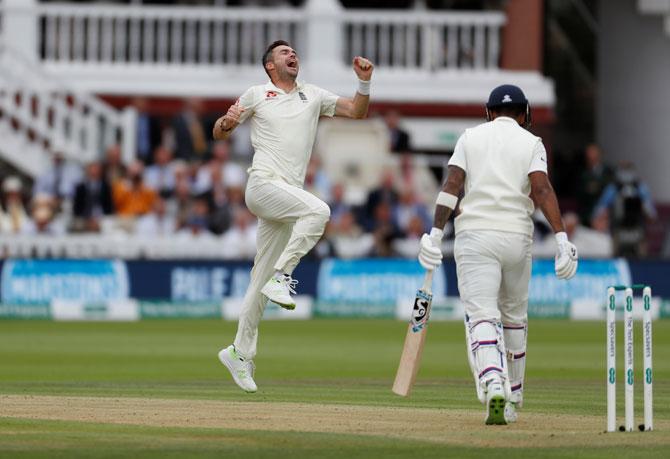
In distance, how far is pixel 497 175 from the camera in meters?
8.94

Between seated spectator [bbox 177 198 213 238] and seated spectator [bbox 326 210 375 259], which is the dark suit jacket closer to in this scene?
seated spectator [bbox 177 198 213 238]

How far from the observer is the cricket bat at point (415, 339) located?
917 centimetres

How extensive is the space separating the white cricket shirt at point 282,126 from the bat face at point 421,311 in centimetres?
155

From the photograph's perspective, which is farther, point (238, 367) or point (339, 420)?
point (238, 367)

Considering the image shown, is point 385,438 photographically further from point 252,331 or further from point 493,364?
point 252,331

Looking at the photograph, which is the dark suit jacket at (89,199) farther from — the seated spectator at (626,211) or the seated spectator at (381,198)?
the seated spectator at (626,211)

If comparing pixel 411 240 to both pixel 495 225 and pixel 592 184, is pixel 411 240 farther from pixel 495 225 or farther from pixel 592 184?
pixel 495 225

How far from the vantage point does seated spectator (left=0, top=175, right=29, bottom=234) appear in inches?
860

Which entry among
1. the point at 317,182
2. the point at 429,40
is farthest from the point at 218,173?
the point at 429,40

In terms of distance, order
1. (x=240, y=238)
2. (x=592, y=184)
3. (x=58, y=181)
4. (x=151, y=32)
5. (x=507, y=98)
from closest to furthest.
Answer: (x=507, y=98)
(x=240, y=238)
(x=58, y=181)
(x=592, y=184)
(x=151, y=32)

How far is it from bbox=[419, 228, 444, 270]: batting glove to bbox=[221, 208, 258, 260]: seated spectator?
1246 cm

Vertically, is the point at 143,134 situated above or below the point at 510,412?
below

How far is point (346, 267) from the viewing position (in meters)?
21.5

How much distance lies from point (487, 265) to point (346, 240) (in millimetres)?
13164
